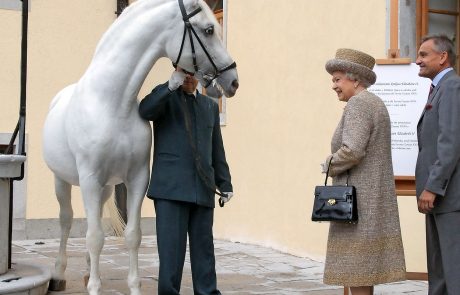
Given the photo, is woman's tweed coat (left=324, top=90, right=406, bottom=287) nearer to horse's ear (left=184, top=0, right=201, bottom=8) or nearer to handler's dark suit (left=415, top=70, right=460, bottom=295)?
handler's dark suit (left=415, top=70, right=460, bottom=295)

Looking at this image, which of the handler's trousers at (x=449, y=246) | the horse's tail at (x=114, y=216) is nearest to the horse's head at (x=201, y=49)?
the handler's trousers at (x=449, y=246)

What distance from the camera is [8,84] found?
8508 millimetres

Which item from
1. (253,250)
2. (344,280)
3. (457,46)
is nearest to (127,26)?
(344,280)

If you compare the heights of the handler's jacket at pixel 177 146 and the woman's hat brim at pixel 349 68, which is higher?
the woman's hat brim at pixel 349 68

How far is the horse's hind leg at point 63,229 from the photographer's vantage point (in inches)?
201

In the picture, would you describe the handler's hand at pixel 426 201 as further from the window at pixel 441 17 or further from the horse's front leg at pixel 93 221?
the window at pixel 441 17

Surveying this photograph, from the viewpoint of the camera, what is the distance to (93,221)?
157 inches

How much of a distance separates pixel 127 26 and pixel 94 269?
56.2 inches

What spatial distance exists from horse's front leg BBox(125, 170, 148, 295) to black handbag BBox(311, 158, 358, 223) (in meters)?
1.04

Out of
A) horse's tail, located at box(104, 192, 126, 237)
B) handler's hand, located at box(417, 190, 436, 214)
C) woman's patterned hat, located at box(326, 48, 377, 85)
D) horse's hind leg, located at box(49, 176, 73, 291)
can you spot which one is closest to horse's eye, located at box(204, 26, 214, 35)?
woman's patterned hat, located at box(326, 48, 377, 85)

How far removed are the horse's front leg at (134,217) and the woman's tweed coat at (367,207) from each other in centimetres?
113

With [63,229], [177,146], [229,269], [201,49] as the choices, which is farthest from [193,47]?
[229,269]

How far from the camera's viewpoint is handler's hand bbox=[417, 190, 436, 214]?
359 cm

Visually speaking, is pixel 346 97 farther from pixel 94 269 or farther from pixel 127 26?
pixel 94 269
